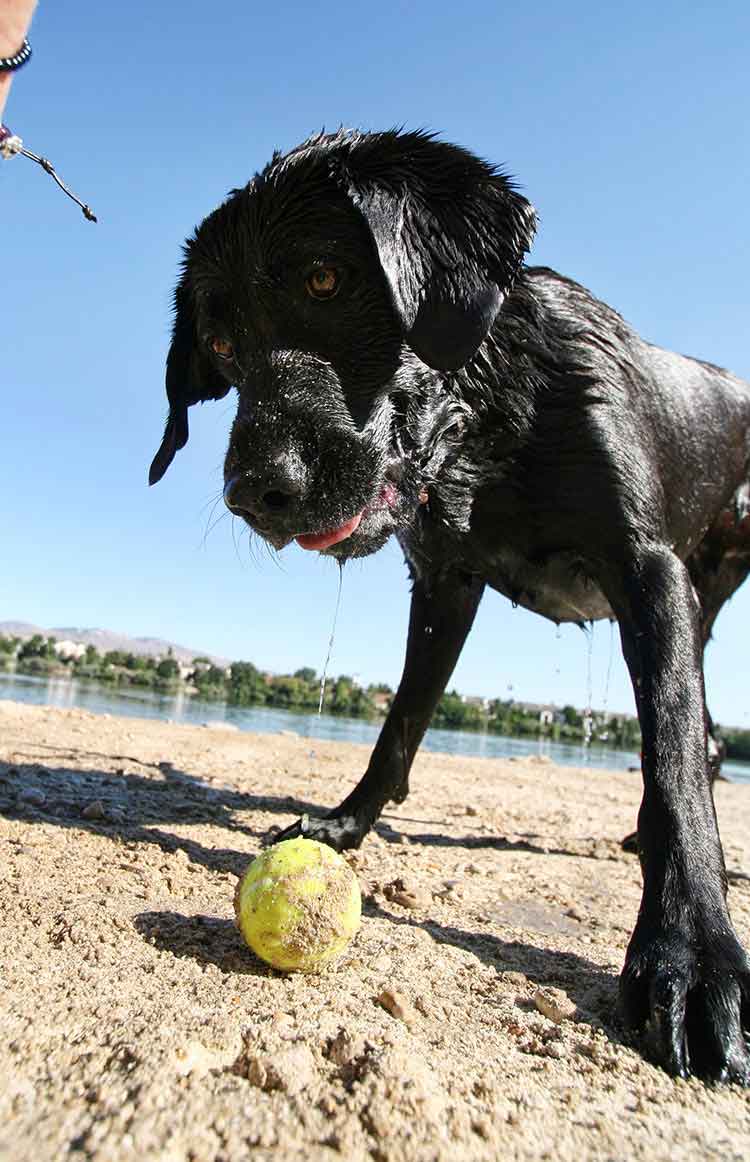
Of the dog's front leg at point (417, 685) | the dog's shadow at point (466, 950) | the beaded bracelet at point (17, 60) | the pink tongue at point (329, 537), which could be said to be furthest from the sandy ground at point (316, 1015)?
the beaded bracelet at point (17, 60)

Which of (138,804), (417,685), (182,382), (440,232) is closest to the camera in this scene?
(440,232)

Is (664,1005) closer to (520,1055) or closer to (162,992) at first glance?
(520,1055)

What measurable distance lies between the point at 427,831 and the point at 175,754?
2.93 meters

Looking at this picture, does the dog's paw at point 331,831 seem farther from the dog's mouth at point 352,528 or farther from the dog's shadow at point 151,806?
the dog's mouth at point 352,528

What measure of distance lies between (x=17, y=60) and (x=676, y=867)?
117 inches

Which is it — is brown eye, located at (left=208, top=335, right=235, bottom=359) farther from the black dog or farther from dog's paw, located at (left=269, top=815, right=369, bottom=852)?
dog's paw, located at (left=269, top=815, right=369, bottom=852)

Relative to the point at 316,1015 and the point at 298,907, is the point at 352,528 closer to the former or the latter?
the point at 298,907

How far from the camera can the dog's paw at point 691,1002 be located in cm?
185

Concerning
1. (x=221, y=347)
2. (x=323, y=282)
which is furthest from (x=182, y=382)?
(x=323, y=282)

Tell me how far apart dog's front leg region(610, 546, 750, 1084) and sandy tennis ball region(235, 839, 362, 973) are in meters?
0.76

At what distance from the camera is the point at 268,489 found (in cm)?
251

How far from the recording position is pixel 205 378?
3.95 metres

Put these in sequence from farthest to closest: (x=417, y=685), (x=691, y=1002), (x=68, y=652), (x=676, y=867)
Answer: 1. (x=68, y=652)
2. (x=417, y=685)
3. (x=676, y=867)
4. (x=691, y=1002)

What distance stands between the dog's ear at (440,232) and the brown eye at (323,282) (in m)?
0.21
